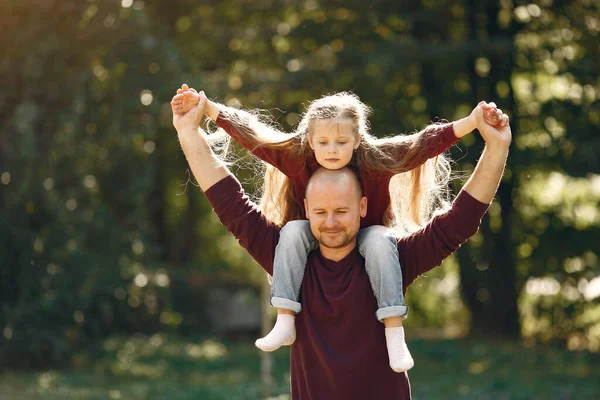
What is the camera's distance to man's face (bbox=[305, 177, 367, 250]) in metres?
2.92

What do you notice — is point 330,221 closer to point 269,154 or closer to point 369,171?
point 369,171

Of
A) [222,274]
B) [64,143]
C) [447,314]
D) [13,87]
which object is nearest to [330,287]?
[64,143]

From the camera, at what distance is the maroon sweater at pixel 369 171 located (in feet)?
9.75

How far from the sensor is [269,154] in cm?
312

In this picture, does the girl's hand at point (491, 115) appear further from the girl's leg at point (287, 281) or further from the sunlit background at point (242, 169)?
the sunlit background at point (242, 169)

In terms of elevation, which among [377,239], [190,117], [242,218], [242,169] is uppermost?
[242,169]

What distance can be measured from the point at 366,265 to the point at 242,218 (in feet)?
1.39

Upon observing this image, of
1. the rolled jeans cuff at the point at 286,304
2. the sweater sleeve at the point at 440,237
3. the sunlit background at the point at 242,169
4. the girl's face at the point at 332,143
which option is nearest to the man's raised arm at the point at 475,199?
the sweater sleeve at the point at 440,237

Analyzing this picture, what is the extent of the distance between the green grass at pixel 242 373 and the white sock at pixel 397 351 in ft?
17.3

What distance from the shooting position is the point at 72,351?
9.91 metres

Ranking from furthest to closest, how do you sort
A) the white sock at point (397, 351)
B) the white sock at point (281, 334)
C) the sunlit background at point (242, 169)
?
the sunlit background at point (242, 169) → the white sock at point (281, 334) → the white sock at point (397, 351)

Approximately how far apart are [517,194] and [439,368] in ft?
8.91

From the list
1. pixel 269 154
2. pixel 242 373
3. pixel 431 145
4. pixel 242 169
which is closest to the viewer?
pixel 431 145

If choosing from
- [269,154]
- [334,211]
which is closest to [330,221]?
[334,211]
